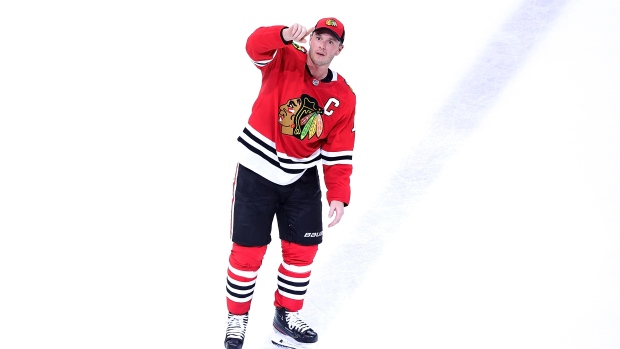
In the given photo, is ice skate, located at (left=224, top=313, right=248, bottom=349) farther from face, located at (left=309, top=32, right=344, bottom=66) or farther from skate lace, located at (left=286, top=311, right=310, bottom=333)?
face, located at (left=309, top=32, right=344, bottom=66)

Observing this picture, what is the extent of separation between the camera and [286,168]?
3.34m

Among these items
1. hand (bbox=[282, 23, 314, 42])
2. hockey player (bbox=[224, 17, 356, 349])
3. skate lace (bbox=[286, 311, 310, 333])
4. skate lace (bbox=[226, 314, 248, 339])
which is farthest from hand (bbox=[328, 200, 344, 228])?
hand (bbox=[282, 23, 314, 42])

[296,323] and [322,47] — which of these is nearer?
[322,47]

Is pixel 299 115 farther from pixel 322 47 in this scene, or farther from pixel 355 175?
pixel 355 175

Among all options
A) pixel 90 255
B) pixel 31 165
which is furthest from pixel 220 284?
pixel 31 165

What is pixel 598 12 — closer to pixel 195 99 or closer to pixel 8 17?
pixel 195 99

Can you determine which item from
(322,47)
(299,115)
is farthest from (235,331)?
(322,47)

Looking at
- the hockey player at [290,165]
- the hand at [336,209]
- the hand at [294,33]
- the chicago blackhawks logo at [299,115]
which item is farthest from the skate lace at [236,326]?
the hand at [294,33]

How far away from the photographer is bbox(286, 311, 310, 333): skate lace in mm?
3553

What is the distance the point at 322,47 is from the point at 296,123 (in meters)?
0.34

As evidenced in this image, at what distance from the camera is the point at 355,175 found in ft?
14.6

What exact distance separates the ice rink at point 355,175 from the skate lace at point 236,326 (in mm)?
92

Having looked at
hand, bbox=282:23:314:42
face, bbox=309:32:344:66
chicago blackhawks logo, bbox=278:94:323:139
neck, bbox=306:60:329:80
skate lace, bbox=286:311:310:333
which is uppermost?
hand, bbox=282:23:314:42

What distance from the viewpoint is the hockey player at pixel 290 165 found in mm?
3270
